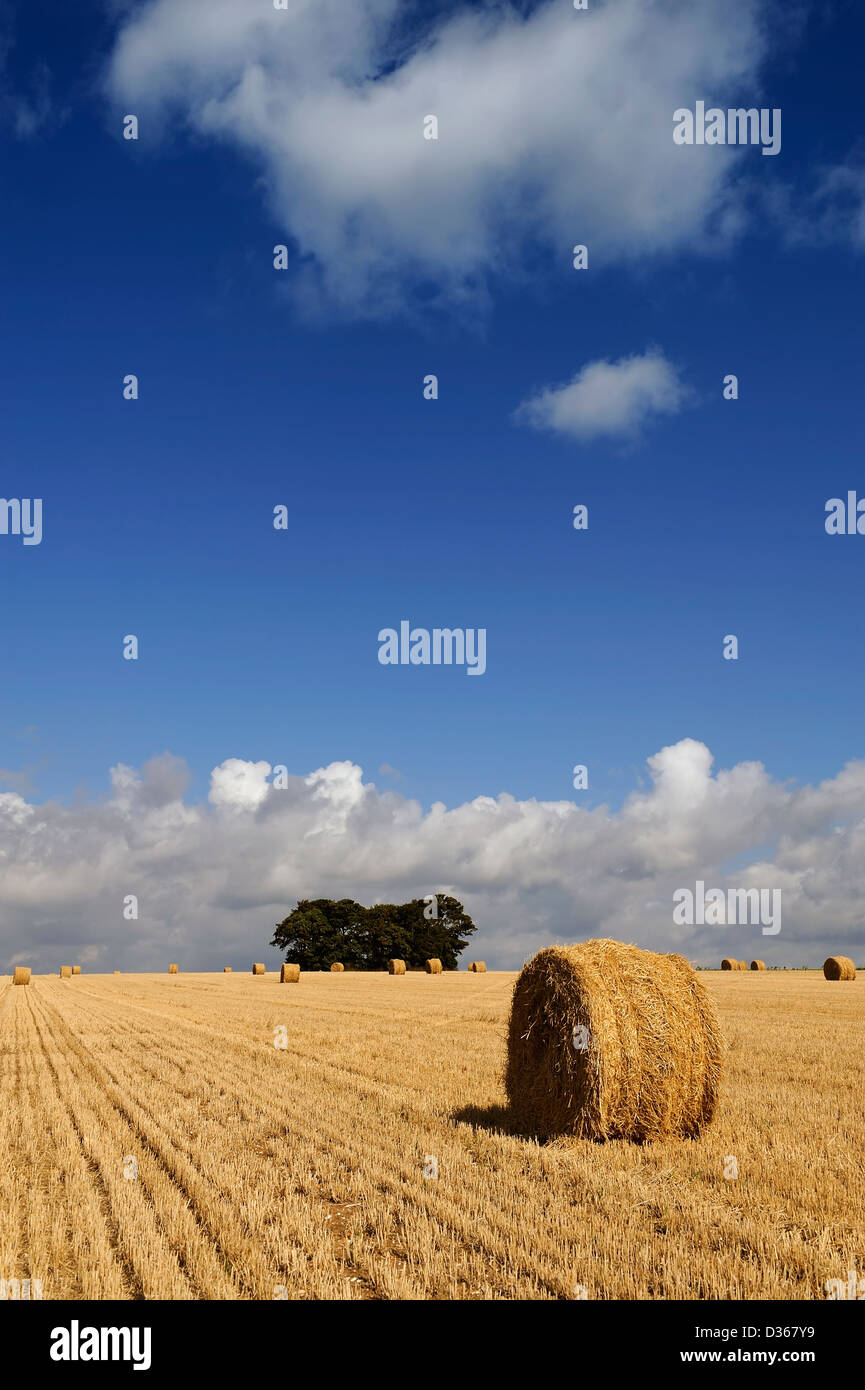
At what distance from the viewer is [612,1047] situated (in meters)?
10.8

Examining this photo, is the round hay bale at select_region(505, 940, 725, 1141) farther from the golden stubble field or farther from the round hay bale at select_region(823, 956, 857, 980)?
the round hay bale at select_region(823, 956, 857, 980)

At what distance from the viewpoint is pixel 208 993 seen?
4216 cm

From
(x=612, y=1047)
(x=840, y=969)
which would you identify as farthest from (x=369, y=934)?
(x=612, y=1047)

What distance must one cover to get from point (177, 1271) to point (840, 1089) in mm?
10133

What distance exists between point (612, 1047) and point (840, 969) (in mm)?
39208

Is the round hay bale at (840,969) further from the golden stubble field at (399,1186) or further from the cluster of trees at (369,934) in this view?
the cluster of trees at (369,934)

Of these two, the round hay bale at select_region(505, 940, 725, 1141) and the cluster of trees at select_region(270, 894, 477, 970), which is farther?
the cluster of trees at select_region(270, 894, 477, 970)

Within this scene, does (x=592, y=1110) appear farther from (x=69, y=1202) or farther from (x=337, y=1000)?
(x=337, y=1000)

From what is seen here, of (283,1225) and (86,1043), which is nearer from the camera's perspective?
(283,1225)

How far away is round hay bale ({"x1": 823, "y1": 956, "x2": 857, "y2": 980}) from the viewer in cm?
4462

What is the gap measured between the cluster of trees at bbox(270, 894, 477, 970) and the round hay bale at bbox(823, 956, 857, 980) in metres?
44.8

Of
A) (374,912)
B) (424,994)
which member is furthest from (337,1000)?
(374,912)

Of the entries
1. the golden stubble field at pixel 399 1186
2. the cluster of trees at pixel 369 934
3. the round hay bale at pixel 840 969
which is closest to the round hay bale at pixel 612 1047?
the golden stubble field at pixel 399 1186

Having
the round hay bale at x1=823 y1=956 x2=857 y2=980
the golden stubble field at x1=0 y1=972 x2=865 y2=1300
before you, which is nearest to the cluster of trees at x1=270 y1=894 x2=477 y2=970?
the round hay bale at x1=823 y1=956 x2=857 y2=980
